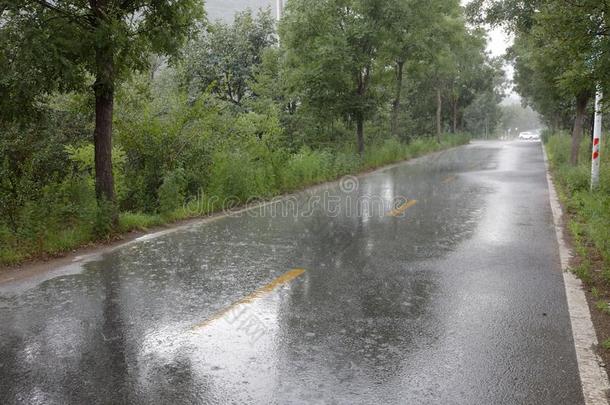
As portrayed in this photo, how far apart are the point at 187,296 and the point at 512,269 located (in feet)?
14.1

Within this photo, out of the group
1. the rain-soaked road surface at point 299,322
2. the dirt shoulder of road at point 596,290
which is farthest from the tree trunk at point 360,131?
the dirt shoulder of road at point 596,290

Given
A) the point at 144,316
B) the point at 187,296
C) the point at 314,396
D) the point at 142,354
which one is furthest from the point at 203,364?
the point at 187,296

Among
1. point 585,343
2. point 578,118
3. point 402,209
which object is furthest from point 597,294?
point 578,118

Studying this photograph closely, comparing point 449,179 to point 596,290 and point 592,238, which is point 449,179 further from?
point 596,290

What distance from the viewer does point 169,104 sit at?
1408cm

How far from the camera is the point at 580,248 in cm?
825

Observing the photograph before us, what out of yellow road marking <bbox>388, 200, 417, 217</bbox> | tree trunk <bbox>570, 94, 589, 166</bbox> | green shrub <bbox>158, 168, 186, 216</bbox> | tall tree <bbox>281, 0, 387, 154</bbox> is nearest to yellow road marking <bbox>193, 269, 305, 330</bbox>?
green shrub <bbox>158, 168, 186, 216</bbox>

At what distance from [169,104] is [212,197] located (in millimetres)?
3272

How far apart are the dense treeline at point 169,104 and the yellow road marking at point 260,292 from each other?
377cm

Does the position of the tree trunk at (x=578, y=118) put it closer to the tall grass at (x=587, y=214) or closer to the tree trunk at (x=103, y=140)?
the tall grass at (x=587, y=214)

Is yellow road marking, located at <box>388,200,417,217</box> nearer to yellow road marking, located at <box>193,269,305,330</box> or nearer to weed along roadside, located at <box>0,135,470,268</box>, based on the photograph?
weed along roadside, located at <box>0,135,470,268</box>

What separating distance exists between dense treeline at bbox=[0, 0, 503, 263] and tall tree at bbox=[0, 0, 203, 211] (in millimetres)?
26

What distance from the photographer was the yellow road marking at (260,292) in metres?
5.27

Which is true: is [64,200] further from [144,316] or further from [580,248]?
[580,248]
